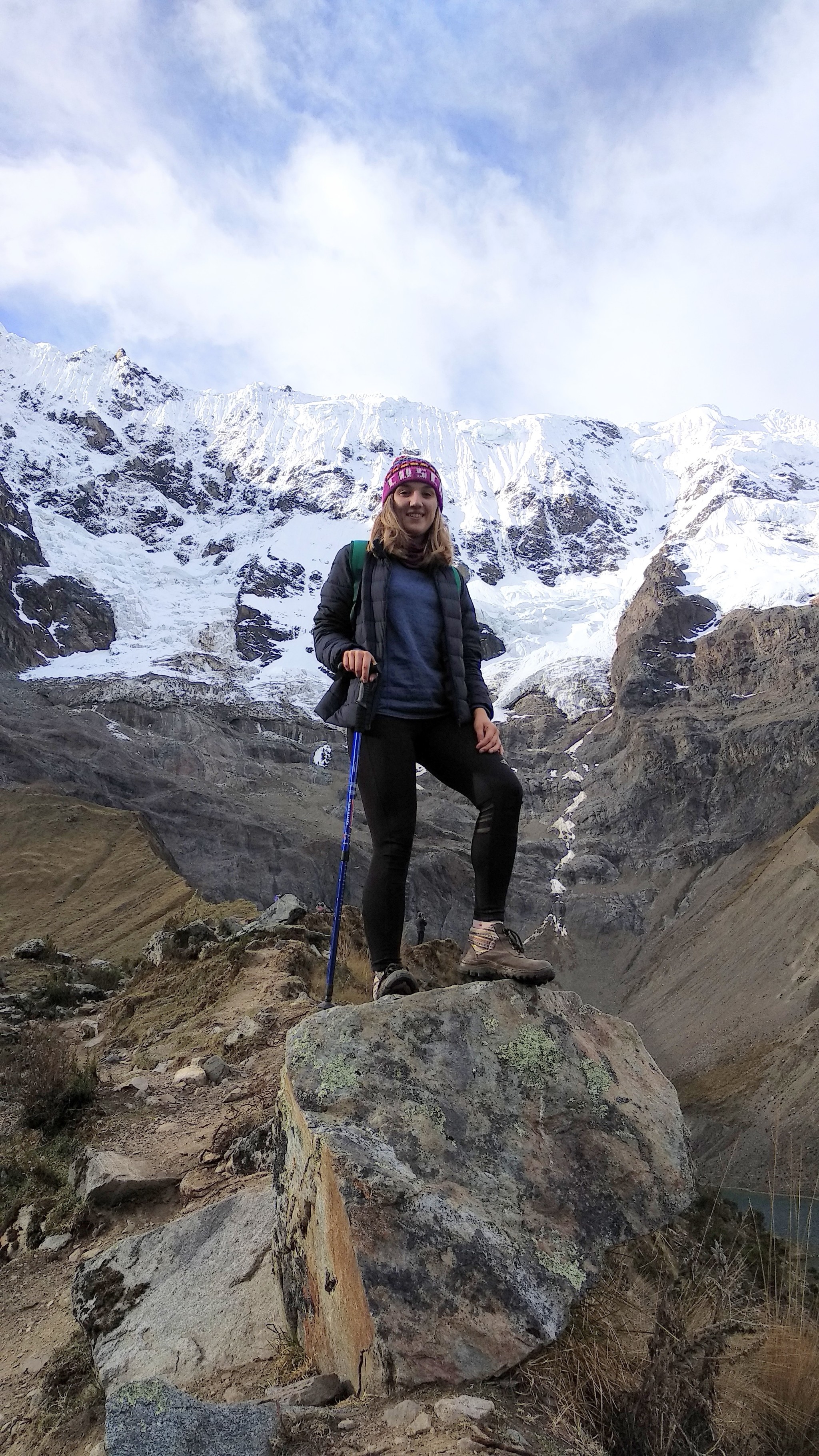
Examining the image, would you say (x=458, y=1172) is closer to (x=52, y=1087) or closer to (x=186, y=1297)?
(x=186, y=1297)

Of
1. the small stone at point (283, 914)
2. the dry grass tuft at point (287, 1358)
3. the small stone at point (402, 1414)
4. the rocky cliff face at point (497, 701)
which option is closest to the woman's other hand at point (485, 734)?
the dry grass tuft at point (287, 1358)

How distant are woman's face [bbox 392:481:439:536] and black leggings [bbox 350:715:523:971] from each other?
3.10 ft

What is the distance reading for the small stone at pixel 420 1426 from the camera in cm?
218

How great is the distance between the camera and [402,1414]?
88.4 inches

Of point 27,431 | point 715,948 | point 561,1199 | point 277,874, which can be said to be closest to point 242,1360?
point 561,1199

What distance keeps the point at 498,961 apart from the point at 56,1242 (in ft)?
9.44

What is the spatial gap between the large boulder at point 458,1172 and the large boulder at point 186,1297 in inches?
11.8

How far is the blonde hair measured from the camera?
14.1 ft

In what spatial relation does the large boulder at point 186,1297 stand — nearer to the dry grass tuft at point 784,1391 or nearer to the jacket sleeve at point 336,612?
the dry grass tuft at point 784,1391

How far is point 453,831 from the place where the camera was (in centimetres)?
9531

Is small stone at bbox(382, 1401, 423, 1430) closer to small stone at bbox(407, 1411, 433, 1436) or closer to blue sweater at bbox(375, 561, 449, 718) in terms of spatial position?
small stone at bbox(407, 1411, 433, 1436)

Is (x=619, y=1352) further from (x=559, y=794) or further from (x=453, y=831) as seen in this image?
(x=559, y=794)

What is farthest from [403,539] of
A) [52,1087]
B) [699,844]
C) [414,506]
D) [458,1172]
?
[699,844]

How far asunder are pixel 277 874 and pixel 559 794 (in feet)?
198
